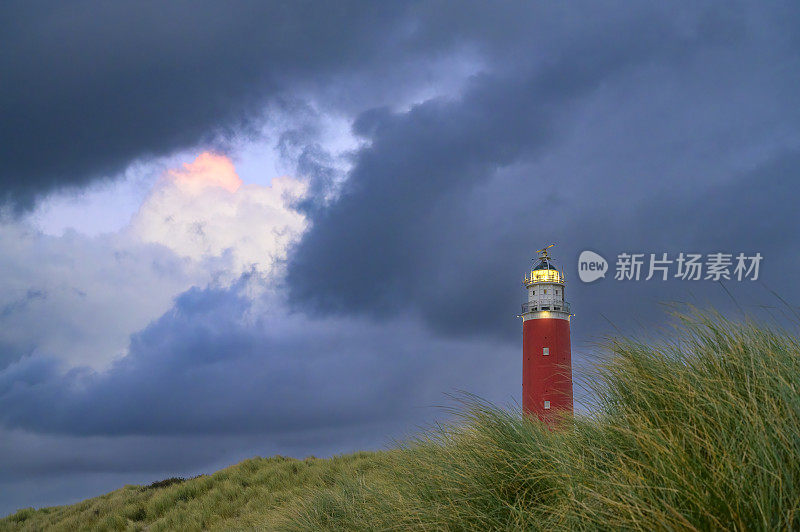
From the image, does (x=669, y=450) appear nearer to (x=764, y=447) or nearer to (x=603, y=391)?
(x=764, y=447)

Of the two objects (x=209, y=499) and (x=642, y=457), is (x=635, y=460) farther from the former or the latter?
(x=209, y=499)

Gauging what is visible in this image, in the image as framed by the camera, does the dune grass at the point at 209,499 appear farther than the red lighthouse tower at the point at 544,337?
No

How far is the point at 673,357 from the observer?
17.2ft

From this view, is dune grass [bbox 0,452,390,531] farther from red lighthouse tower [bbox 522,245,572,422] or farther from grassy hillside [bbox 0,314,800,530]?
red lighthouse tower [bbox 522,245,572,422]

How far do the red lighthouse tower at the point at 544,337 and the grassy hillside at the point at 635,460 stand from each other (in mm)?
18689

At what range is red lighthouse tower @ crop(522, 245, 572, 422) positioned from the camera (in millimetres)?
25500

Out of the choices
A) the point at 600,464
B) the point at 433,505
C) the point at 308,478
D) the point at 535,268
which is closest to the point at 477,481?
the point at 433,505

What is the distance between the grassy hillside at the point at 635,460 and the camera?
3.38m

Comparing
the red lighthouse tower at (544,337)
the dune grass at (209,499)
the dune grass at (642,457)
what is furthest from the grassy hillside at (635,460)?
the red lighthouse tower at (544,337)

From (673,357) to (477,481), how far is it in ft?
6.97

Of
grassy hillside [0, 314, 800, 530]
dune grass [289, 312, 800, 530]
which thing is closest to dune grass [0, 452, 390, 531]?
grassy hillside [0, 314, 800, 530]

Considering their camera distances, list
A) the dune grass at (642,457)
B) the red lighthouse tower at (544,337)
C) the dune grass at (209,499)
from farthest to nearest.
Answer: the red lighthouse tower at (544,337) < the dune grass at (209,499) < the dune grass at (642,457)

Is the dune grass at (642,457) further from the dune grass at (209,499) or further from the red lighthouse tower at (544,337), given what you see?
the red lighthouse tower at (544,337)

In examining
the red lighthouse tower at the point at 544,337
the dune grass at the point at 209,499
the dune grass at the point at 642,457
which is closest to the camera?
the dune grass at the point at 642,457
